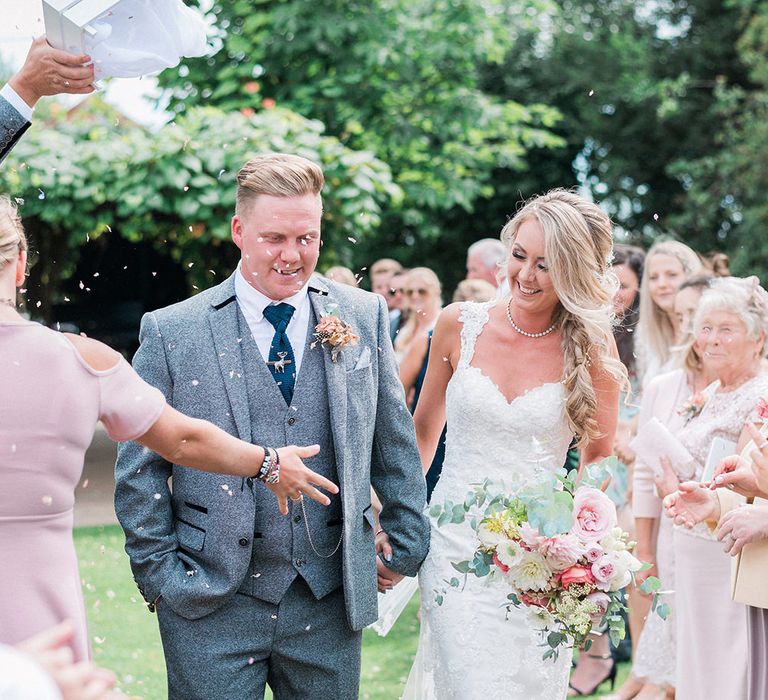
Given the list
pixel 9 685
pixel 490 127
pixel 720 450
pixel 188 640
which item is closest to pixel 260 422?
pixel 188 640

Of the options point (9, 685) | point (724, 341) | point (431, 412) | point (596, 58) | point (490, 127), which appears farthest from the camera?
point (596, 58)

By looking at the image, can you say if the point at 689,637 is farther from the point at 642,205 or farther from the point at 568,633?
the point at 642,205

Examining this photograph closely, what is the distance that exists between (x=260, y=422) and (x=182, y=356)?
12.9 inches

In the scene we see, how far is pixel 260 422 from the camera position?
3672 mm

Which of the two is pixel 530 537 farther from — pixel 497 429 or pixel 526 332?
pixel 526 332

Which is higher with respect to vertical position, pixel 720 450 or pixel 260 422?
pixel 260 422

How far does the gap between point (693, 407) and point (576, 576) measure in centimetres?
218

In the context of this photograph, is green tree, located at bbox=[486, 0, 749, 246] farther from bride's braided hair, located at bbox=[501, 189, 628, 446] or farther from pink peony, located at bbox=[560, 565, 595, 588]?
pink peony, located at bbox=[560, 565, 595, 588]

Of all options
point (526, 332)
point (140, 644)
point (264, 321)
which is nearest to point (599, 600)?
point (526, 332)

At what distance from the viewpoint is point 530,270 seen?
14.4ft

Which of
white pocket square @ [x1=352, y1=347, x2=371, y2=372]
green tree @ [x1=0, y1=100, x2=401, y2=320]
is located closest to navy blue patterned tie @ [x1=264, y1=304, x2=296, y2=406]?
white pocket square @ [x1=352, y1=347, x2=371, y2=372]

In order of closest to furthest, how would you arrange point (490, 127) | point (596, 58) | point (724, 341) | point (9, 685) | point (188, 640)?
point (9, 685)
point (188, 640)
point (724, 341)
point (490, 127)
point (596, 58)

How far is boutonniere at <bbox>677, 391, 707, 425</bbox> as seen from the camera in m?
5.59

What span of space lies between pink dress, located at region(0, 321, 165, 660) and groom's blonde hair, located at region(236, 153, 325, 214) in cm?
114
